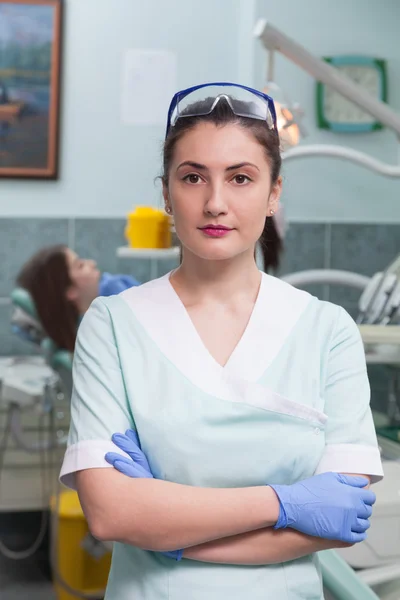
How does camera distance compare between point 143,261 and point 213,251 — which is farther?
point 143,261

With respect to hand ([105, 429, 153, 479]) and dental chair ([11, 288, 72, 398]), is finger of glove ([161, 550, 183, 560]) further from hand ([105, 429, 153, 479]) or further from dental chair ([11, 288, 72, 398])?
dental chair ([11, 288, 72, 398])

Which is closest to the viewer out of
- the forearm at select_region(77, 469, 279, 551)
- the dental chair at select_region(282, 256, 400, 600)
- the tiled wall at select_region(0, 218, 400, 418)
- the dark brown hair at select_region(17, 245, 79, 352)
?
the forearm at select_region(77, 469, 279, 551)

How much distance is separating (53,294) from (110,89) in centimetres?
115

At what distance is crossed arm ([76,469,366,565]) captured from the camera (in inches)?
36.4

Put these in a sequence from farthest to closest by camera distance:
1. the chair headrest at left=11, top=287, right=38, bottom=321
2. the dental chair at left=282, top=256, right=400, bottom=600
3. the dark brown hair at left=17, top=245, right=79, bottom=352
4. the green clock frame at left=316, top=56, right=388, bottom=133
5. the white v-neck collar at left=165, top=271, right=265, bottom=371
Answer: the green clock frame at left=316, top=56, right=388, bottom=133 < the chair headrest at left=11, top=287, right=38, bottom=321 < the dark brown hair at left=17, top=245, right=79, bottom=352 < the dental chair at left=282, top=256, right=400, bottom=600 < the white v-neck collar at left=165, top=271, right=265, bottom=371

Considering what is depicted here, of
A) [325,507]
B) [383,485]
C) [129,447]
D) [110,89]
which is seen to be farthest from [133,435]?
[110,89]

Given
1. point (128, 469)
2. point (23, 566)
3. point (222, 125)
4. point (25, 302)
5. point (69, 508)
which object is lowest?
point (23, 566)

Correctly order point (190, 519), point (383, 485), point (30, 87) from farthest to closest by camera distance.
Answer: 1. point (30, 87)
2. point (383, 485)
3. point (190, 519)

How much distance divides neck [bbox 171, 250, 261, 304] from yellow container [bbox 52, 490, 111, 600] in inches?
77.0

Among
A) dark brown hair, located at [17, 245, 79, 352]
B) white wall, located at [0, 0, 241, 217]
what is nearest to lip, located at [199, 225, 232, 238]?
dark brown hair, located at [17, 245, 79, 352]

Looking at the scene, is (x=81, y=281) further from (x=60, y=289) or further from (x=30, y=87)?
(x=30, y=87)

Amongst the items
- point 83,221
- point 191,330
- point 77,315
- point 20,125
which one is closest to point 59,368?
point 77,315

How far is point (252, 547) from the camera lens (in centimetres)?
96

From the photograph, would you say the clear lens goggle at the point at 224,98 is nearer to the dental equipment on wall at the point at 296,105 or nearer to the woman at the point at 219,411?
the woman at the point at 219,411
